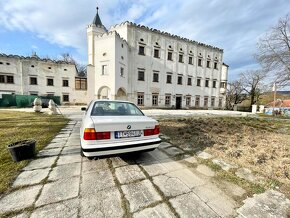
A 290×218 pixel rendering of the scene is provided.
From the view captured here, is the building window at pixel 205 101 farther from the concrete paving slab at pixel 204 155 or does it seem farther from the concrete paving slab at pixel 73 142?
the concrete paving slab at pixel 73 142

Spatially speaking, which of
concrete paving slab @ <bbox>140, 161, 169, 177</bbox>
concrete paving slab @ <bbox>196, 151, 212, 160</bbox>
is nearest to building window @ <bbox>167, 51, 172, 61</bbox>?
concrete paving slab @ <bbox>196, 151, 212, 160</bbox>

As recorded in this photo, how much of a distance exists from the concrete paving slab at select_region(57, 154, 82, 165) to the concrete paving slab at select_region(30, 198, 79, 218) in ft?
5.04

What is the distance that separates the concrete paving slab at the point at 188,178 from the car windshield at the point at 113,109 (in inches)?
69.6

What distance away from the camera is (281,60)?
46.5 feet

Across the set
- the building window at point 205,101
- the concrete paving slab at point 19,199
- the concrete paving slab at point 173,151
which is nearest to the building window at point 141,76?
the building window at point 205,101

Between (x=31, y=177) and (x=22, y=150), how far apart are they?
1.03m

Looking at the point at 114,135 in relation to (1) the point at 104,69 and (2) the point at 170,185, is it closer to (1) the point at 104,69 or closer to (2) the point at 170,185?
(2) the point at 170,185

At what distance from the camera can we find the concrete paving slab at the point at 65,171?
→ 2.94 meters

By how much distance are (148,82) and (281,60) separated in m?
16.3

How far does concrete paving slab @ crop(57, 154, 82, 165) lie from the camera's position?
3.61m

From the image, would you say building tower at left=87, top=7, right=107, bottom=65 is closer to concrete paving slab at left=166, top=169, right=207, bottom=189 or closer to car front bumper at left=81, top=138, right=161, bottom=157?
car front bumper at left=81, top=138, right=161, bottom=157

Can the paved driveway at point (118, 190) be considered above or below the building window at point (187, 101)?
below

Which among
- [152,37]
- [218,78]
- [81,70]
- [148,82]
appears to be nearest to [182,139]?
[148,82]

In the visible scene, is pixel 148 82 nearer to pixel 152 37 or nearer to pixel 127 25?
pixel 152 37
